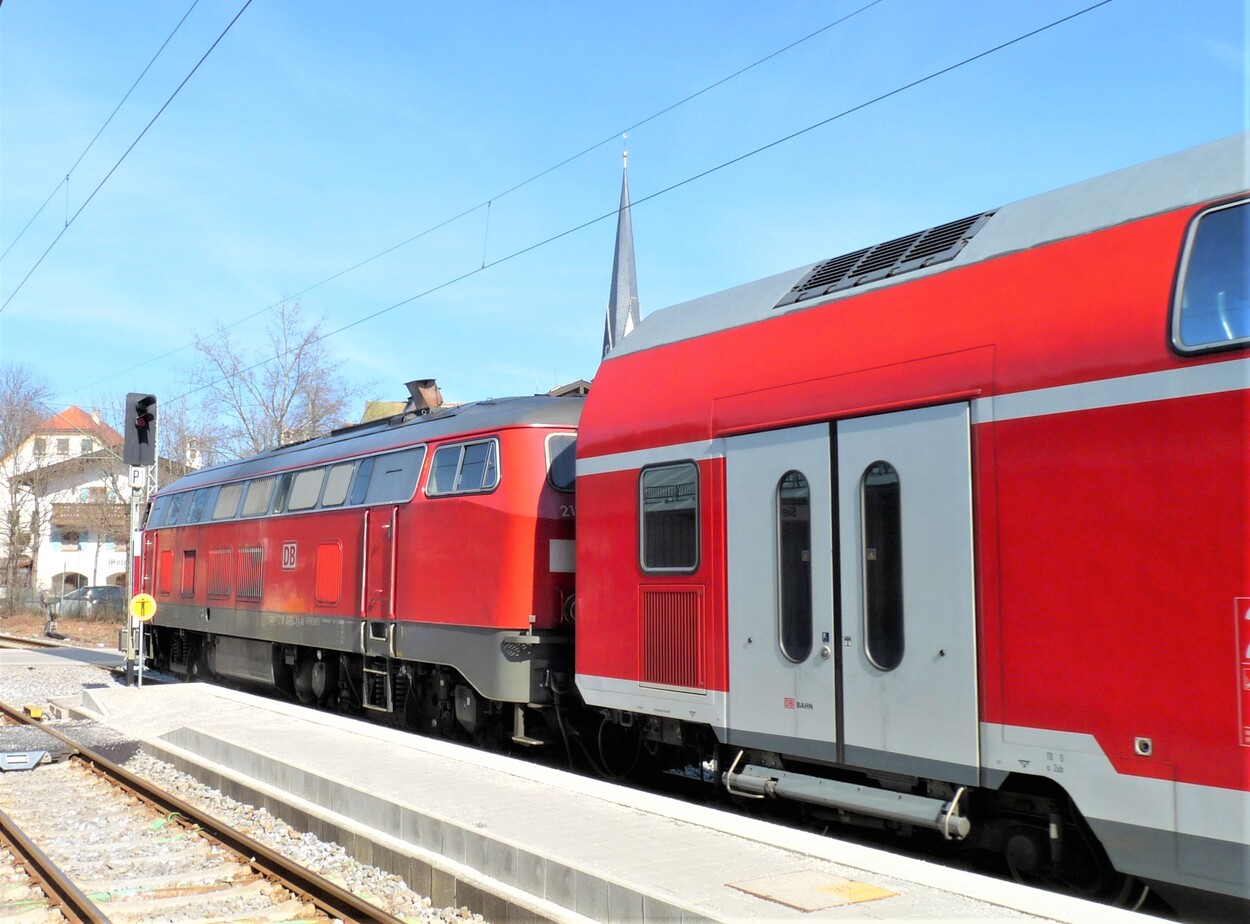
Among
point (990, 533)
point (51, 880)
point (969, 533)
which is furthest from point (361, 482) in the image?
point (990, 533)

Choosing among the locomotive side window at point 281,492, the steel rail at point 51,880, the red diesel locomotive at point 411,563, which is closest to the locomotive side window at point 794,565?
the red diesel locomotive at point 411,563

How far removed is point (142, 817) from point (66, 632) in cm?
3182

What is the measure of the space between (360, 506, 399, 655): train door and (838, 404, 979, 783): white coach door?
6.64 meters

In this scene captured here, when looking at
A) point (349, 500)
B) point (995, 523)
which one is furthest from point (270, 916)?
point (349, 500)

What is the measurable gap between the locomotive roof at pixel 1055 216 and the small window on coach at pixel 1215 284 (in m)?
0.16

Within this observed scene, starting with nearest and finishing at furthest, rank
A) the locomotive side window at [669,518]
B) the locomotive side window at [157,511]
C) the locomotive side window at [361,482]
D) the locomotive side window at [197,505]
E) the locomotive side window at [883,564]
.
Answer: the locomotive side window at [883,564] < the locomotive side window at [669,518] < the locomotive side window at [361,482] < the locomotive side window at [197,505] < the locomotive side window at [157,511]

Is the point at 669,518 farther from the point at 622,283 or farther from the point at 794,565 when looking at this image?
the point at 622,283

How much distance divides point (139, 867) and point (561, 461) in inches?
192

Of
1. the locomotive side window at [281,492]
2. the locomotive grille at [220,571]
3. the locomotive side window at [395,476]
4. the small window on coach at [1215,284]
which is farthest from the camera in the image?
the locomotive grille at [220,571]

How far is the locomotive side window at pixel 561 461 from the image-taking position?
10492mm

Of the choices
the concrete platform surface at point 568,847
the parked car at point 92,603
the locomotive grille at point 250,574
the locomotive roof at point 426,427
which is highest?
the locomotive roof at point 426,427

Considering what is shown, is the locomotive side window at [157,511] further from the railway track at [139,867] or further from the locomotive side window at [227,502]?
the railway track at [139,867]

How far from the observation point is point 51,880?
21.9ft

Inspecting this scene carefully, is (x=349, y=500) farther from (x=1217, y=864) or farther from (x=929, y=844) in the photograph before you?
(x=1217, y=864)
